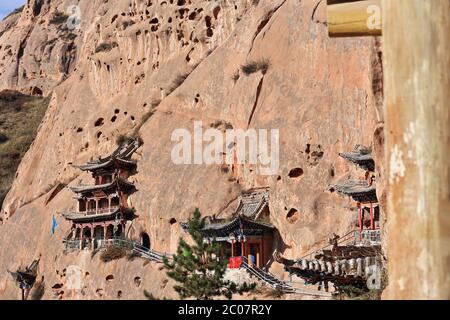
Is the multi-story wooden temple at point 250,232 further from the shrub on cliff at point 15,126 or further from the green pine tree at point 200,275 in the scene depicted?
the shrub on cliff at point 15,126

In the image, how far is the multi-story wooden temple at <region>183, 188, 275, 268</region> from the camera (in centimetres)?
2669

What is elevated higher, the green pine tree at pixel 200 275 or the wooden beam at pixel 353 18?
the wooden beam at pixel 353 18

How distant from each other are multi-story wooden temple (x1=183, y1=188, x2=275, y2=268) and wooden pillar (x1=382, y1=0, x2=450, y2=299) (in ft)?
75.9

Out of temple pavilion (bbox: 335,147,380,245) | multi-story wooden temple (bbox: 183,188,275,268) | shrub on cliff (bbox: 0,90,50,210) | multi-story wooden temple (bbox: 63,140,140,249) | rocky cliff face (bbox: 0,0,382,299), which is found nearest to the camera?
temple pavilion (bbox: 335,147,380,245)

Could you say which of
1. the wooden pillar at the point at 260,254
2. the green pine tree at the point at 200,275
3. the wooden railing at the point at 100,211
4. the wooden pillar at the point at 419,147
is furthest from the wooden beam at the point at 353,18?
the wooden railing at the point at 100,211

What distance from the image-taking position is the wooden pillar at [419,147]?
3223mm

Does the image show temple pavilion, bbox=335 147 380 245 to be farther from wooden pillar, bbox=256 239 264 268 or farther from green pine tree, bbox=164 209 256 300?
green pine tree, bbox=164 209 256 300

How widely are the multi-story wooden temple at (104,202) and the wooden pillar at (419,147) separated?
2931cm

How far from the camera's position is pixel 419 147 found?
10.7 feet

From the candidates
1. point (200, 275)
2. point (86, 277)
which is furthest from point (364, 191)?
point (86, 277)

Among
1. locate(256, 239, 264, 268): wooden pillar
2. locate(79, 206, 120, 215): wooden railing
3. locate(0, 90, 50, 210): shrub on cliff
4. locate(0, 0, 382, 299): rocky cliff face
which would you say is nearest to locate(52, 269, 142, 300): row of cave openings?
locate(0, 0, 382, 299): rocky cliff face

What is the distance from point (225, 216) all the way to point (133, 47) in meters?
15.1

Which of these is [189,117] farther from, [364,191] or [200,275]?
[200,275]
